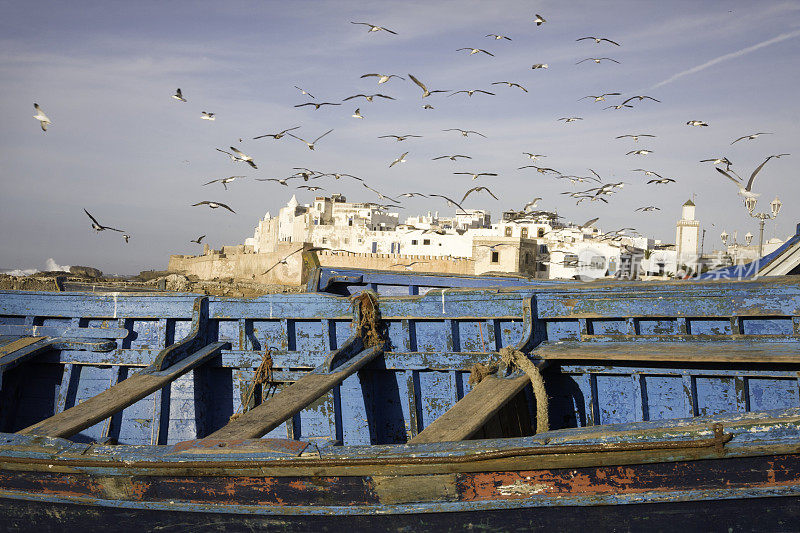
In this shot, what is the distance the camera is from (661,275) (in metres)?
32.6

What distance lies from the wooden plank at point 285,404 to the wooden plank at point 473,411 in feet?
4.31

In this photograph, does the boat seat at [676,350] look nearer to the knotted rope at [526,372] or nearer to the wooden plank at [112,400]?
the knotted rope at [526,372]

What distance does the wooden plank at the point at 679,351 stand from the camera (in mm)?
5836

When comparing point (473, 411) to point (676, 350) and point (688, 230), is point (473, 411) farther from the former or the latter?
point (688, 230)

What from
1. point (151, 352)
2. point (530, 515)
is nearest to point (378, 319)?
point (151, 352)

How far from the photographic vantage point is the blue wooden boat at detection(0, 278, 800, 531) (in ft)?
14.0

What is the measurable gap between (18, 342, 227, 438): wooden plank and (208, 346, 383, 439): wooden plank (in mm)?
1240

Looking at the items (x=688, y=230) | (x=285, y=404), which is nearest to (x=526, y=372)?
(x=285, y=404)

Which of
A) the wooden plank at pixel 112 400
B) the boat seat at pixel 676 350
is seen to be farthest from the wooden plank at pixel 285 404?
the boat seat at pixel 676 350

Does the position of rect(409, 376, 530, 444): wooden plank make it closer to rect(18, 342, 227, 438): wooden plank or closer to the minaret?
rect(18, 342, 227, 438): wooden plank

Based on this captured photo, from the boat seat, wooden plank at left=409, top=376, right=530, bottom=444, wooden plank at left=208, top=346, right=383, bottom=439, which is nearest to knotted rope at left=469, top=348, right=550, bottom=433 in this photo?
wooden plank at left=409, top=376, right=530, bottom=444

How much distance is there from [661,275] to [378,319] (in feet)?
91.4

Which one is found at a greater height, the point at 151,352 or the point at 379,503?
the point at 151,352

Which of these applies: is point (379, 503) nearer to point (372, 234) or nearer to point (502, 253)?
point (502, 253)
